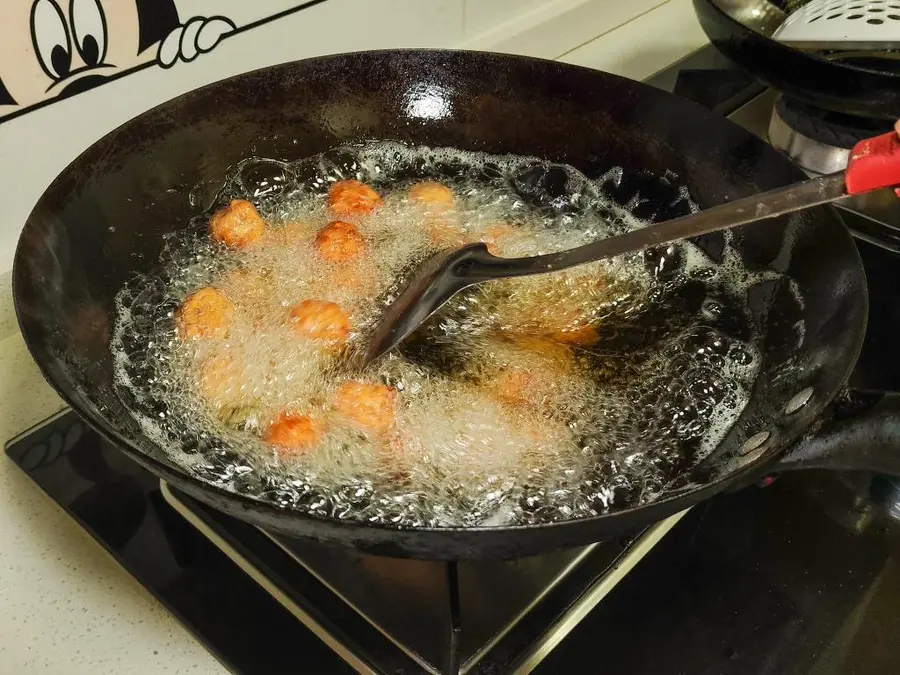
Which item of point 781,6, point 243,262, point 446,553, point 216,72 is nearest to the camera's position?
point 446,553

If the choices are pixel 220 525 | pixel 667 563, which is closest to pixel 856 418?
pixel 667 563

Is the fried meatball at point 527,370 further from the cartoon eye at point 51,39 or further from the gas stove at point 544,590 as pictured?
the cartoon eye at point 51,39

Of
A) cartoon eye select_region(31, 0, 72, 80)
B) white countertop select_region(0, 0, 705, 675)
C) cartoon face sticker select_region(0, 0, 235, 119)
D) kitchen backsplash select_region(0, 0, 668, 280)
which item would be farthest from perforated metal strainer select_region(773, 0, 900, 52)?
white countertop select_region(0, 0, 705, 675)

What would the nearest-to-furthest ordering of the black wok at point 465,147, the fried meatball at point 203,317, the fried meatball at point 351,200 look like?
the black wok at point 465,147 → the fried meatball at point 203,317 → the fried meatball at point 351,200

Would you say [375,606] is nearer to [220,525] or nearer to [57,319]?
[220,525]

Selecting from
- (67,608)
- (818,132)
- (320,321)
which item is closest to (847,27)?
(818,132)

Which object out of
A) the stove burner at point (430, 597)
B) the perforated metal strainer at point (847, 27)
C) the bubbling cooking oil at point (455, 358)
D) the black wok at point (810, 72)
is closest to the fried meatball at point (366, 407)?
the bubbling cooking oil at point (455, 358)
